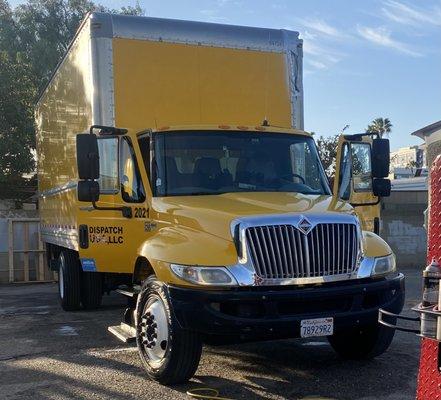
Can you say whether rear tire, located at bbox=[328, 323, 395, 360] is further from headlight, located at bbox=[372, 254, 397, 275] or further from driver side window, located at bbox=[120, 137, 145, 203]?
driver side window, located at bbox=[120, 137, 145, 203]

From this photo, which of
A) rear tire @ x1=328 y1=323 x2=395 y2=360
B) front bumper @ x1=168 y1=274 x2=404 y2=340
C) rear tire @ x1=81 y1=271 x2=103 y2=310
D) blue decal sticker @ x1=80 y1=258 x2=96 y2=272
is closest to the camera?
front bumper @ x1=168 y1=274 x2=404 y2=340

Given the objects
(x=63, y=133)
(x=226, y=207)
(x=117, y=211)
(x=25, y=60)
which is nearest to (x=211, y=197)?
(x=226, y=207)

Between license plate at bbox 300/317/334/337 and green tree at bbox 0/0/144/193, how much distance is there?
15.1 m

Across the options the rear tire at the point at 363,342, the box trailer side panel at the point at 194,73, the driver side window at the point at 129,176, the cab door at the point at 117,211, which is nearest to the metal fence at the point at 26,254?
the cab door at the point at 117,211

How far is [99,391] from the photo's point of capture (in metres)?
5.37

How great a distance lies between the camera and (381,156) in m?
6.56

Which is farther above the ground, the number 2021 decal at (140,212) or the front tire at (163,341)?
the number 2021 decal at (140,212)

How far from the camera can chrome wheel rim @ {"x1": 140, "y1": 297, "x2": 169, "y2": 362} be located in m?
5.42

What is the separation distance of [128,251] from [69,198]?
270 centimetres

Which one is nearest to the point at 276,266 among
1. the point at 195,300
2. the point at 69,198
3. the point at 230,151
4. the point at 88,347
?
the point at 195,300

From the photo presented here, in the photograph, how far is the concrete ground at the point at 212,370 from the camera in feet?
17.4

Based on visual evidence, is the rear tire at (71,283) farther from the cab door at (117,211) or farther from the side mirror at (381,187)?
the side mirror at (381,187)

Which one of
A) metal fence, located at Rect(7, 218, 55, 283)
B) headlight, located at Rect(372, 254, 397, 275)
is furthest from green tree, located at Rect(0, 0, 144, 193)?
headlight, located at Rect(372, 254, 397, 275)

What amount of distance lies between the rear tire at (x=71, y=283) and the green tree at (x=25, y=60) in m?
9.44
